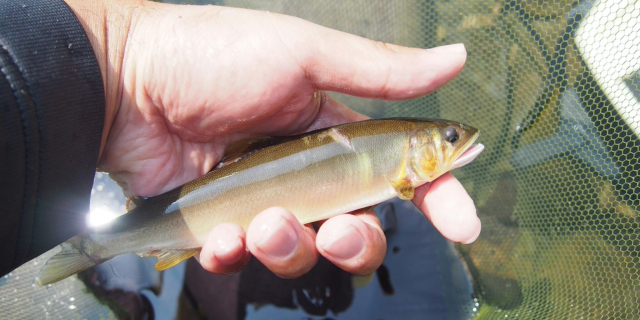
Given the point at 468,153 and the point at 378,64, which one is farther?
the point at 468,153

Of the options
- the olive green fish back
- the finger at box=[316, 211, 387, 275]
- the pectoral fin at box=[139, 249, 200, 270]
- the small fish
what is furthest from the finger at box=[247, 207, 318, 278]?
the olive green fish back

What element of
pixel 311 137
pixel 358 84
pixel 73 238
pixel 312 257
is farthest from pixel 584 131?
pixel 73 238

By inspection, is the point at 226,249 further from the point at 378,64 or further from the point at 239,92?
the point at 378,64

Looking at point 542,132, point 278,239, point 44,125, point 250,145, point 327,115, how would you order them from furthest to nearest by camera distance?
point 542,132, point 327,115, point 250,145, point 278,239, point 44,125

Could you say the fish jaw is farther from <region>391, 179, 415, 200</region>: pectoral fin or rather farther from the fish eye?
<region>391, 179, 415, 200</region>: pectoral fin

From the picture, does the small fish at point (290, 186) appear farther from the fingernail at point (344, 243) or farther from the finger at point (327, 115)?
the finger at point (327, 115)

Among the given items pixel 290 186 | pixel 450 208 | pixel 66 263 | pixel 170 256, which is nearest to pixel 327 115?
pixel 290 186
